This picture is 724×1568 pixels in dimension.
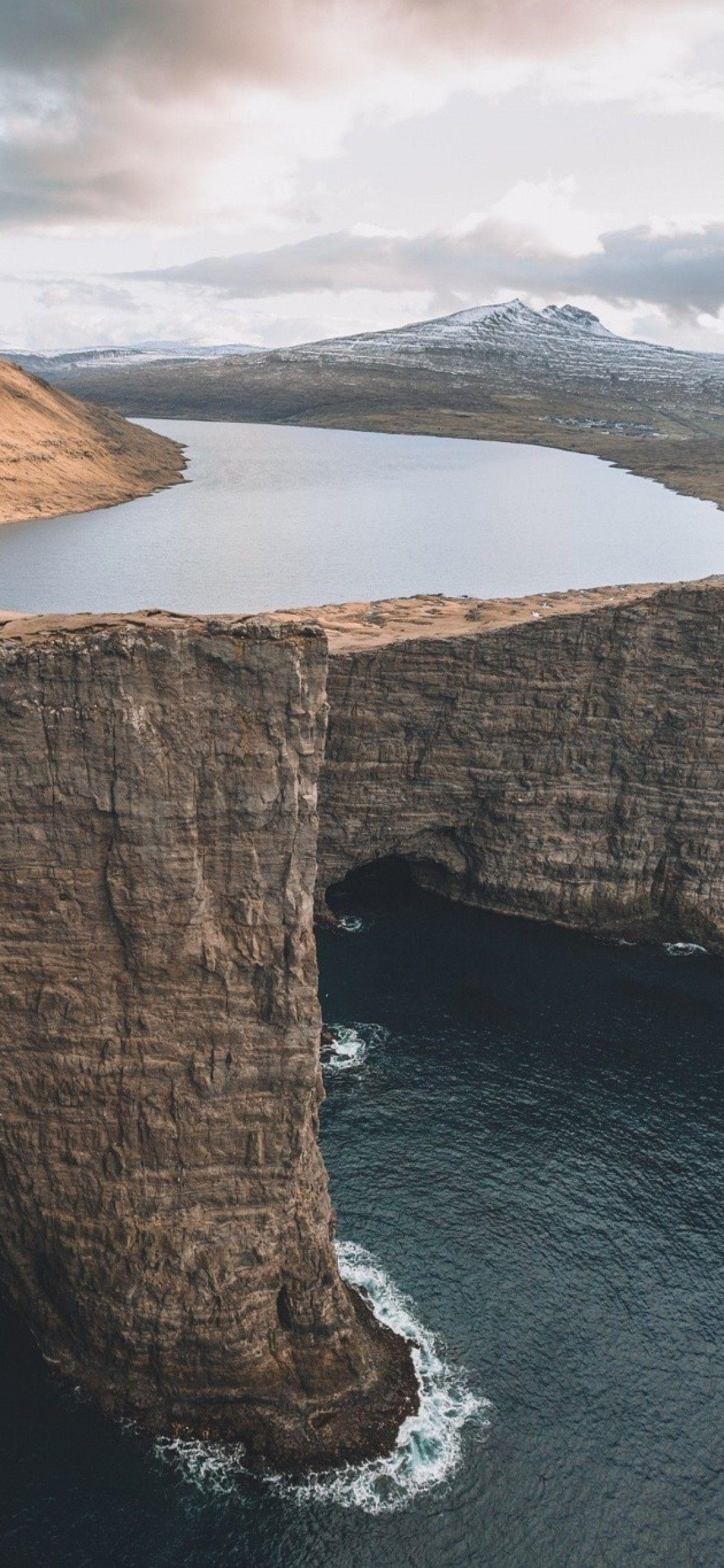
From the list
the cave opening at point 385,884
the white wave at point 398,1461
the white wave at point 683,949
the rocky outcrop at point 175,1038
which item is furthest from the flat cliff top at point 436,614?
the white wave at point 398,1461

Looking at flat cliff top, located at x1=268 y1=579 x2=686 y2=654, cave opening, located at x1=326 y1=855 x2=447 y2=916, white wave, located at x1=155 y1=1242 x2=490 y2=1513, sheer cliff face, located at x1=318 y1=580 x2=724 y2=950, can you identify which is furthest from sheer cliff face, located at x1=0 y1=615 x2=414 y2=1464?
cave opening, located at x1=326 y1=855 x2=447 y2=916

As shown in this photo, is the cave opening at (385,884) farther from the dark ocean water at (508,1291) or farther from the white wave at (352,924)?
the dark ocean water at (508,1291)

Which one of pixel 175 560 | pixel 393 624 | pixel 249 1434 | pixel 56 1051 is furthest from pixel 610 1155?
pixel 175 560

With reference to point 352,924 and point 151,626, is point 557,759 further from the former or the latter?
point 151,626

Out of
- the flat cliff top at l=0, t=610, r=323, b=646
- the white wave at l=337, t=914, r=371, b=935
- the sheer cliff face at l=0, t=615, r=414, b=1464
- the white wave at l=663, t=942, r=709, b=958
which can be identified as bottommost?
the white wave at l=663, t=942, r=709, b=958

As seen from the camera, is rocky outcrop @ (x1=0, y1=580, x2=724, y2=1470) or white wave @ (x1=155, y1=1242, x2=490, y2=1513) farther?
white wave @ (x1=155, y1=1242, x2=490, y2=1513)

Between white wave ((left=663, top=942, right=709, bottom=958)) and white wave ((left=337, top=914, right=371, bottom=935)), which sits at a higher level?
white wave ((left=337, top=914, right=371, bottom=935))

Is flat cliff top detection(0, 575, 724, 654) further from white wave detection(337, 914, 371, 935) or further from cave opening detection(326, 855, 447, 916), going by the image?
white wave detection(337, 914, 371, 935)
